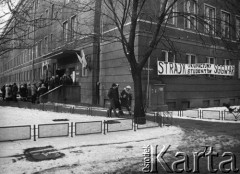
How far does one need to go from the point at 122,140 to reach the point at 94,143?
1.05 meters

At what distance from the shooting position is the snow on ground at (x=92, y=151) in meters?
6.32

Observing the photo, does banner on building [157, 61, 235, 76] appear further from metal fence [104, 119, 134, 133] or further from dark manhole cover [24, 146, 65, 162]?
dark manhole cover [24, 146, 65, 162]

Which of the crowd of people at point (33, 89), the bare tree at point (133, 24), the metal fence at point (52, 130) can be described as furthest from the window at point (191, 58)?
the metal fence at point (52, 130)

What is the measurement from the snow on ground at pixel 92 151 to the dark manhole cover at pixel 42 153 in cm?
16

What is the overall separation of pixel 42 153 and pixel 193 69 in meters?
16.6

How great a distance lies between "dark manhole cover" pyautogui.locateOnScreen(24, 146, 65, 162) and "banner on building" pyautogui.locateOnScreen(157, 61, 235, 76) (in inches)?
499

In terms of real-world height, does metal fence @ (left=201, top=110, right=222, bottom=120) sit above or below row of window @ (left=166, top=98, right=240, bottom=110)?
below

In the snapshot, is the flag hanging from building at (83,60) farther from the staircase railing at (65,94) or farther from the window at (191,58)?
the window at (191,58)

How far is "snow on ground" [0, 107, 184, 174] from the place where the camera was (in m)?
6.32

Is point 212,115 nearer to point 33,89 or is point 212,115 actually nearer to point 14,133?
point 14,133

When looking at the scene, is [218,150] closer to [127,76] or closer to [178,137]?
[178,137]

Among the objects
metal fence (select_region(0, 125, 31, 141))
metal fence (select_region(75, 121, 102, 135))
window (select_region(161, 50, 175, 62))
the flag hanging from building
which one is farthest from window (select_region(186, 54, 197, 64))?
metal fence (select_region(0, 125, 31, 141))

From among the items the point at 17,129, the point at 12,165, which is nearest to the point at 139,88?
the point at 17,129

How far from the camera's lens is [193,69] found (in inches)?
856
